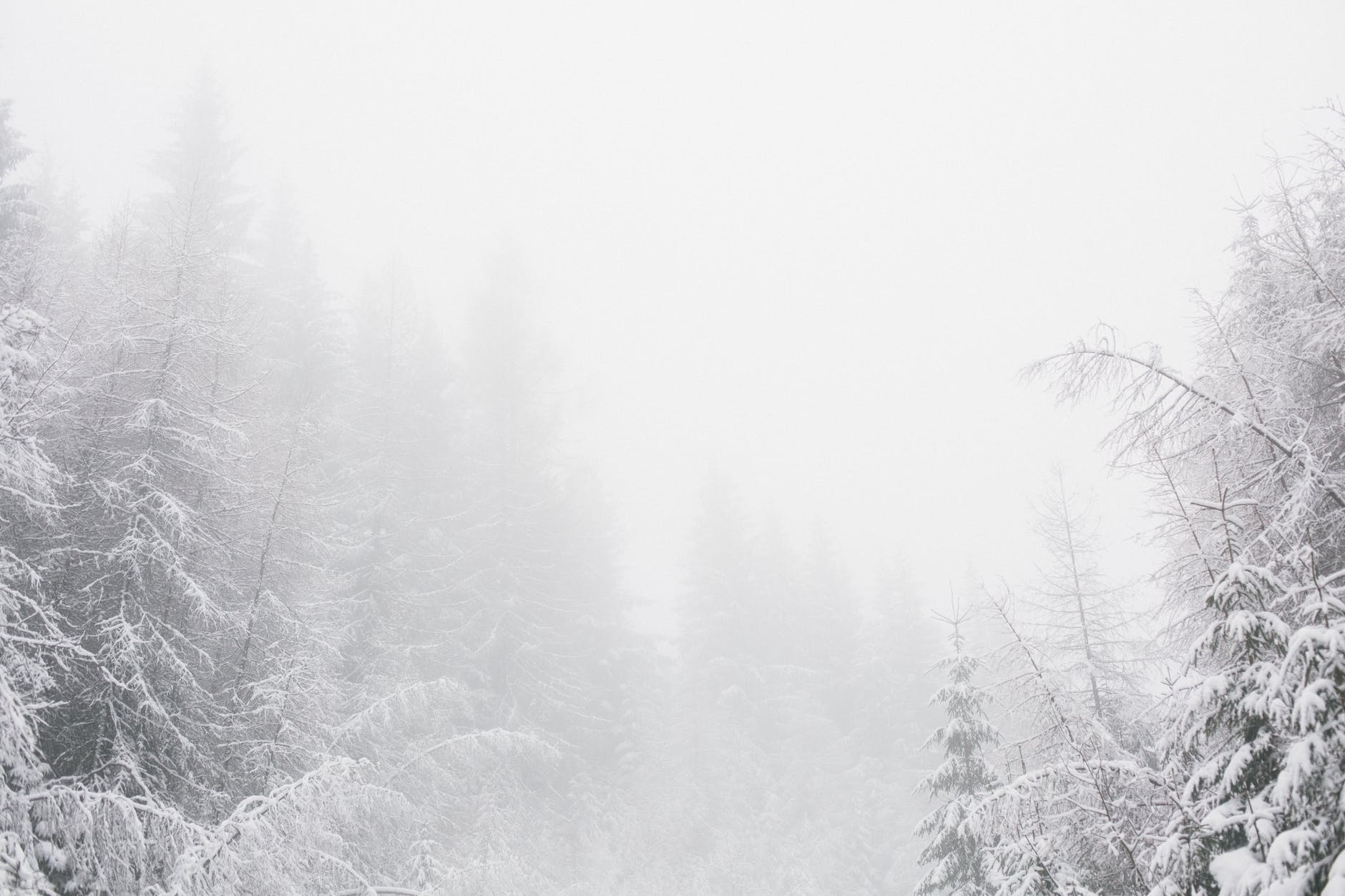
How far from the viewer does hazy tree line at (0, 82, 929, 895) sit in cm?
746

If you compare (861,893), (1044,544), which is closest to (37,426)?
(1044,544)

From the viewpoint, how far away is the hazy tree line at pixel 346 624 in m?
7.46

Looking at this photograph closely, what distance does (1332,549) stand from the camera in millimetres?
6219

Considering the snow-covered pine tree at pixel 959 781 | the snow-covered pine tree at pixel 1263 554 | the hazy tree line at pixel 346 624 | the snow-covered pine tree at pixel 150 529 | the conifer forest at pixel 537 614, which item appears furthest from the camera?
the snow-covered pine tree at pixel 959 781

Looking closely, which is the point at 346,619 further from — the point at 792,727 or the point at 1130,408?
the point at 792,727

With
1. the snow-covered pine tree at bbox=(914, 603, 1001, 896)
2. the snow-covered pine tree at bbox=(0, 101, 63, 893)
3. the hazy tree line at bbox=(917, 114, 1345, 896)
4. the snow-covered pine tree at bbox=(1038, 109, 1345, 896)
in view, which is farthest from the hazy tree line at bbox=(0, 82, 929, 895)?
the snow-covered pine tree at bbox=(1038, 109, 1345, 896)

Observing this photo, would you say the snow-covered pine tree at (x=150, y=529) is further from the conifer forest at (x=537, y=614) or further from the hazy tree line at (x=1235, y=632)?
the hazy tree line at (x=1235, y=632)

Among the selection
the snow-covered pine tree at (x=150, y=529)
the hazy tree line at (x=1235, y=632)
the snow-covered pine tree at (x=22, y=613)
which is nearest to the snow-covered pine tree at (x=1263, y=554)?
the hazy tree line at (x=1235, y=632)

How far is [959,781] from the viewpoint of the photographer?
11.1m

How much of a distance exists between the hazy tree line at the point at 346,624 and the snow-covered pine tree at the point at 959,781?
803cm

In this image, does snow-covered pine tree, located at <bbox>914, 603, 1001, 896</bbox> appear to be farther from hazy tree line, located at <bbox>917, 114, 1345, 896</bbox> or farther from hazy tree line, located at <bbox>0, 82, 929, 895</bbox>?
hazy tree line, located at <bbox>0, 82, 929, 895</bbox>

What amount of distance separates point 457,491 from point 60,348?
637 inches

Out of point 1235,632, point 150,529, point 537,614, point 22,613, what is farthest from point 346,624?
point 1235,632

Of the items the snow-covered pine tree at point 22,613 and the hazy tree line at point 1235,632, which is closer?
the hazy tree line at point 1235,632
